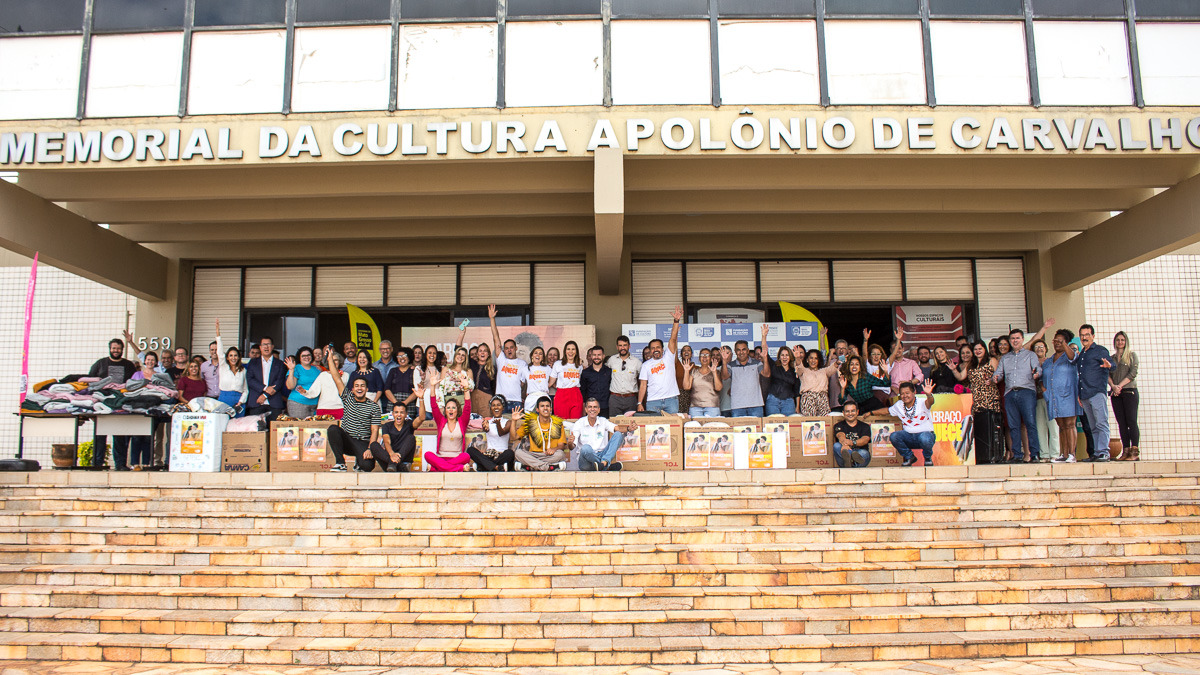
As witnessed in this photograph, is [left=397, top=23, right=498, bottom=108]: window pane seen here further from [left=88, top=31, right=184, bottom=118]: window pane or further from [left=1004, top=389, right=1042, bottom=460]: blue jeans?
[left=1004, top=389, right=1042, bottom=460]: blue jeans

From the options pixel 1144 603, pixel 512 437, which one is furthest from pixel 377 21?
pixel 1144 603

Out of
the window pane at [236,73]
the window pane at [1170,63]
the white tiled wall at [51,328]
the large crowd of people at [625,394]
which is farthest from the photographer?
the white tiled wall at [51,328]

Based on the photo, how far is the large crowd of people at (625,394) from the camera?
9.84 metres

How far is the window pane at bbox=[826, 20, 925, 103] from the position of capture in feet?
34.6

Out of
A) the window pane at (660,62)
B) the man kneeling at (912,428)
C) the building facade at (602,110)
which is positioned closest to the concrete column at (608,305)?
the building facade at (602,110)

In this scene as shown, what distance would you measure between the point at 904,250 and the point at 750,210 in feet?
11.5

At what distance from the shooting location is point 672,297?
14.2 m

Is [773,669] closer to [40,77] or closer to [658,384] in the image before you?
[658,384]

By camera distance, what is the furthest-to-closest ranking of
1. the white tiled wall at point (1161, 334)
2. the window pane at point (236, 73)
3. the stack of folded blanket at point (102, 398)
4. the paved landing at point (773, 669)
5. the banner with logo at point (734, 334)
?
the white tiled wall at point (1161, 334) < the banner with logo at point (734, 334) < the window pane at point (236, 73) < the stack of folded blanket at point (102, 398) < the paved landing at point (773, 669)

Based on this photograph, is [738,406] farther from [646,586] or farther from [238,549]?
[238,549]

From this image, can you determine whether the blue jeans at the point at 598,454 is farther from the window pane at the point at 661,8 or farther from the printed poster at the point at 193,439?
the window pane at the point at 661,8

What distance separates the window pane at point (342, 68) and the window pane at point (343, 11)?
0.14 m

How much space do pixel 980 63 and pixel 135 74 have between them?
10.5m

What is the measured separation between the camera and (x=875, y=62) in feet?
34.9
